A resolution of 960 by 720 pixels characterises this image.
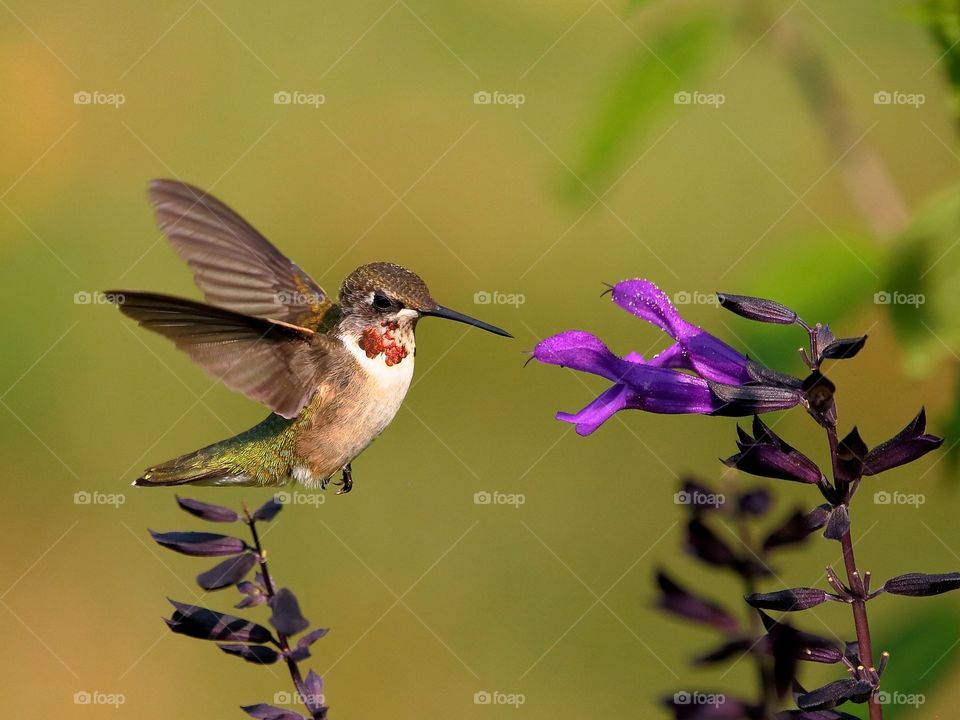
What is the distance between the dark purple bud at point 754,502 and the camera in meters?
1.46

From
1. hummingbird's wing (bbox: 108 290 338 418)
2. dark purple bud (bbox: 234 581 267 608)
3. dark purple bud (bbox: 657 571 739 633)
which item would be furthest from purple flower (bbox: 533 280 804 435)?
hummingbird's wing (bbox: 108 290 338 418)

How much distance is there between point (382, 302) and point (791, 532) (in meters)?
0.97

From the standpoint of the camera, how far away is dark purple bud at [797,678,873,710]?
1.06 m

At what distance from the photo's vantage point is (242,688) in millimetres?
4070

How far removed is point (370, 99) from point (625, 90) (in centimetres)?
402

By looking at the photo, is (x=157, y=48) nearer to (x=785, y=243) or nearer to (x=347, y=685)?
(x=347, y=685)

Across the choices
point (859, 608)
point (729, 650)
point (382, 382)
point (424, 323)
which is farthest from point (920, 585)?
point (424, 323)

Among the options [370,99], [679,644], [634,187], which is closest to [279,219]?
[370,99]

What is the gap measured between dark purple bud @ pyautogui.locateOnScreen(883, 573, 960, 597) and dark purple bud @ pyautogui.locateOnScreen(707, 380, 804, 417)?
22cm

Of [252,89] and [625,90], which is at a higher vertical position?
[252,89]

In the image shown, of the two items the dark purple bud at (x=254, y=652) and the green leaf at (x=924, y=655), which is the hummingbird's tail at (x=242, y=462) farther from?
the green leaf at (x=924, y=655)

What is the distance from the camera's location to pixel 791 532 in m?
1.24

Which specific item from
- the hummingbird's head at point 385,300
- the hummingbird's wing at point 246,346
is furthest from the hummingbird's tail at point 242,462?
the hummingbird's head at point 385,300

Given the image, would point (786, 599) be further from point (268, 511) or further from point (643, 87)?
point (643, 87)
